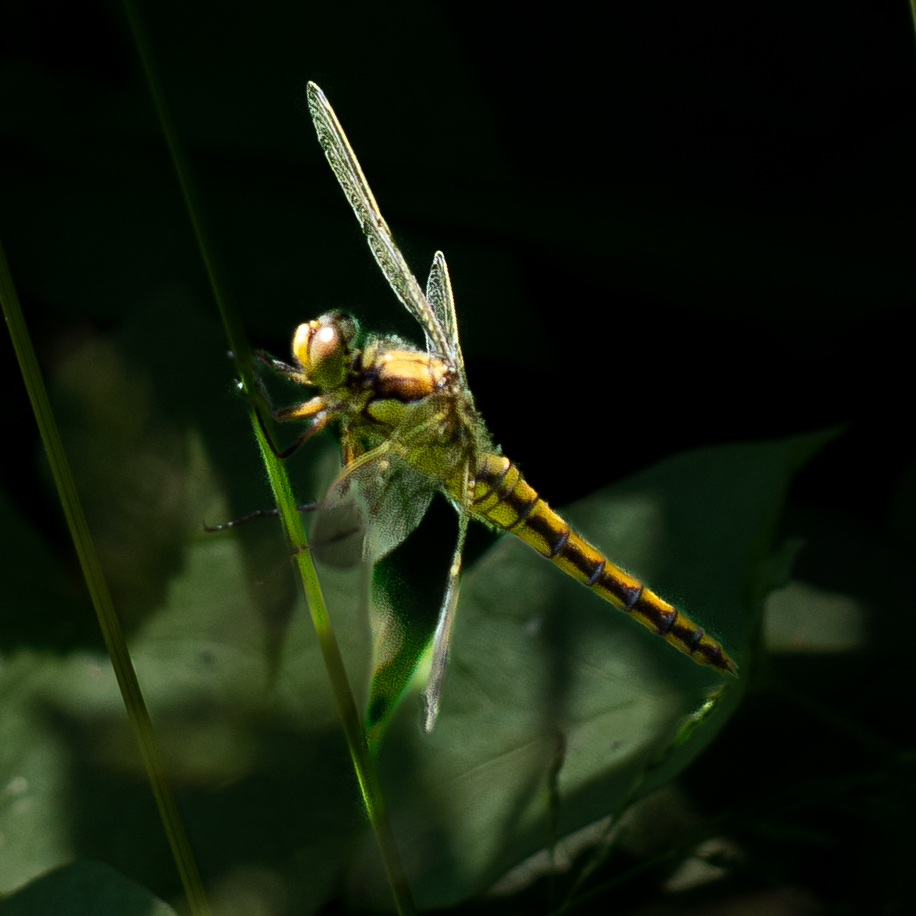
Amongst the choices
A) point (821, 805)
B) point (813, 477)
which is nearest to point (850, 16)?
point (813, 477)

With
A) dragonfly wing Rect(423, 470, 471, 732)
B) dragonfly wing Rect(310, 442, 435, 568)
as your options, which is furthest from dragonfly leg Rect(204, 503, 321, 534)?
dragonfly wing Rect(423, 470, 471, 732)

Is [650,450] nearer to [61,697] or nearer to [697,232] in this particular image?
[697,232]

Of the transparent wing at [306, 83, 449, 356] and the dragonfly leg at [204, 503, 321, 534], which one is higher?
the transparent wing at [306, 83, 449, 356]

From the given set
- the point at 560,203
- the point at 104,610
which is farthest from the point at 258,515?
the point at 560,203

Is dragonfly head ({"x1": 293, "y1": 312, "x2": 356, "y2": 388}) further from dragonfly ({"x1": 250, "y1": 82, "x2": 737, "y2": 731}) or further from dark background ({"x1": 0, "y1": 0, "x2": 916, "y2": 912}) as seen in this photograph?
dark background ({"x1": 0, "y1": 0, "x2": 916, "y2": 912})

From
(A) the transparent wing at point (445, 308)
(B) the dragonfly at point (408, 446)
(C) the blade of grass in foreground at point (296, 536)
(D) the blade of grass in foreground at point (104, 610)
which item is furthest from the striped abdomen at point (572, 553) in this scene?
(D) the blade of grass in foreground at point (104, 610)

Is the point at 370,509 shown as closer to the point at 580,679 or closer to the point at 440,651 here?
the point at 440,651
